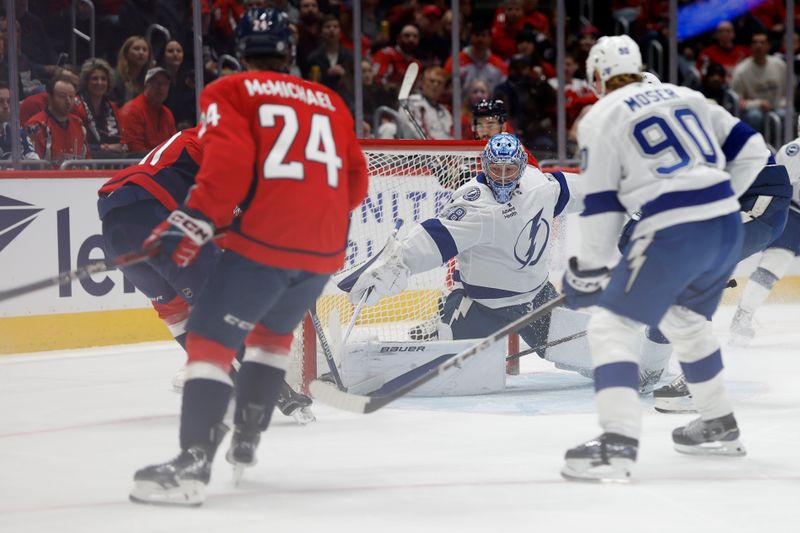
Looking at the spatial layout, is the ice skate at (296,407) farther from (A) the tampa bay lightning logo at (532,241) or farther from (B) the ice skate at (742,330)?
(B) the ice skate at (742,330)

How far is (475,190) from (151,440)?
154cm

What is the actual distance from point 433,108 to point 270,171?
5026 mm

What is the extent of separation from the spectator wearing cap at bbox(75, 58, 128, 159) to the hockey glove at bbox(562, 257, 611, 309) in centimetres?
358

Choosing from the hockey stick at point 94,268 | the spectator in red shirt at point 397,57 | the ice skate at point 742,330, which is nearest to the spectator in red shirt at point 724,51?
the spectator in red shirt at point 397,57

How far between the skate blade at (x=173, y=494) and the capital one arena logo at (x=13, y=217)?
10.0 feet

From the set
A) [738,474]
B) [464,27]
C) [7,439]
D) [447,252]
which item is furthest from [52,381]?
[464,27]

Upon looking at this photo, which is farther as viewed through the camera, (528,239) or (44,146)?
(44,146)

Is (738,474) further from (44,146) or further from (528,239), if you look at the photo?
(44,146)

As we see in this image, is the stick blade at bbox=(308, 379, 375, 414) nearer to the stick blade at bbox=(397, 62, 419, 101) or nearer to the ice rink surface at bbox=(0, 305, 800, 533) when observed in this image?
the ice rink surface at bbox=(0, 305, 800, 533)

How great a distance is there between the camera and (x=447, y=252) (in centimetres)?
458

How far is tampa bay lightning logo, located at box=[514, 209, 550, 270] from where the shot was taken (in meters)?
4.67

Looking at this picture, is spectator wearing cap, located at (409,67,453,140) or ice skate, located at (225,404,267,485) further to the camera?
spectator wearing cap, located at (409,67,453,140)

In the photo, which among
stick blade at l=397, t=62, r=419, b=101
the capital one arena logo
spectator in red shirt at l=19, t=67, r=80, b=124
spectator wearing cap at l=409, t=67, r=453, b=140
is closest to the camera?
the capital one arena logo

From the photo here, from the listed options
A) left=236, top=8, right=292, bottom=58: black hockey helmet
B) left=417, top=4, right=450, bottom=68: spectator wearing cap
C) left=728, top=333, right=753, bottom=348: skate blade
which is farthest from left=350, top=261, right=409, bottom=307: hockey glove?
left=417, top=4, right=450, bottom=68: spectator wearing cap
